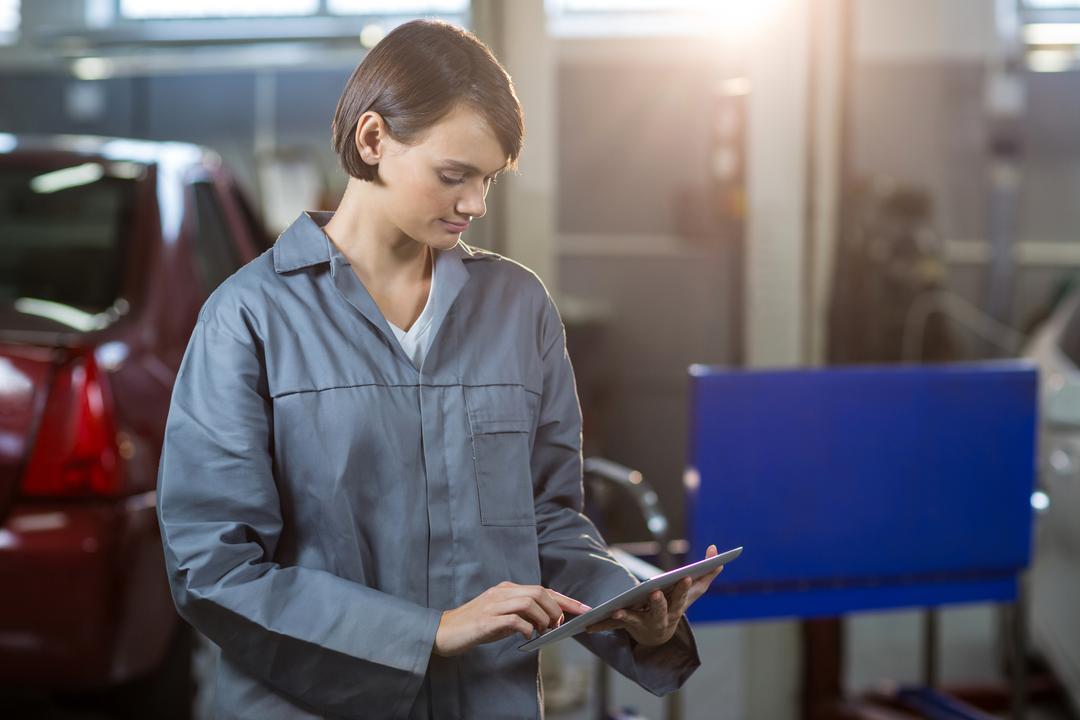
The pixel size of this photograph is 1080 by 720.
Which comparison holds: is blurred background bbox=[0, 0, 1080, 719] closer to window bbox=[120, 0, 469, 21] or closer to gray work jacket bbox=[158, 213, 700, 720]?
window bbox=[120, 0, 469, 21]

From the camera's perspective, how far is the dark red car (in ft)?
7.12

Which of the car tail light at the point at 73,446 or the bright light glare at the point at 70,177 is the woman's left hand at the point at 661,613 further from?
the bright light glare at the point at 70,177

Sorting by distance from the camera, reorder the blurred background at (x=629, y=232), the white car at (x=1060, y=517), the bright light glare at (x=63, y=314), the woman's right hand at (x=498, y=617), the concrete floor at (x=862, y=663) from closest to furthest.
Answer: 1. the woman's right hand at (x=498, y=617)
2. the blurred background at (x=629, y=232)
3. the bright light glare at (x=63, y=314)
4. the white car at (x=1060, y=517)
5. the concrete floor at (x=862, y=663)

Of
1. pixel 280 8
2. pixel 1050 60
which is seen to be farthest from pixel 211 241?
pixel 1050 60

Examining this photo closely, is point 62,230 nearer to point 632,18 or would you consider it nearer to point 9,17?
point 632,18

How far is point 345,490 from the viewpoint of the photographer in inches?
46.6

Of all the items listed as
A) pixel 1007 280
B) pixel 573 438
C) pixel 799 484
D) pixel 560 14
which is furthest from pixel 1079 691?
pixel 560 14

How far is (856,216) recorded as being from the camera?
575 cm

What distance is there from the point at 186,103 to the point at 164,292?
4.79 meters

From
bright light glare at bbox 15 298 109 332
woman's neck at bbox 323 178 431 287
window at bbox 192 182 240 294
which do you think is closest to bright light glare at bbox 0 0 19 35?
window at bbox 192 182 240 294

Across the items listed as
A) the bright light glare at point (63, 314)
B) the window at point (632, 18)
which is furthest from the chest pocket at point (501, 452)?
the window at point (632, 18)

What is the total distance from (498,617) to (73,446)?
54.7 inches

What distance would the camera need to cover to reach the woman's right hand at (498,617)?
1.10 m

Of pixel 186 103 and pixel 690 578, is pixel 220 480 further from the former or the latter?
pixel 186 103
